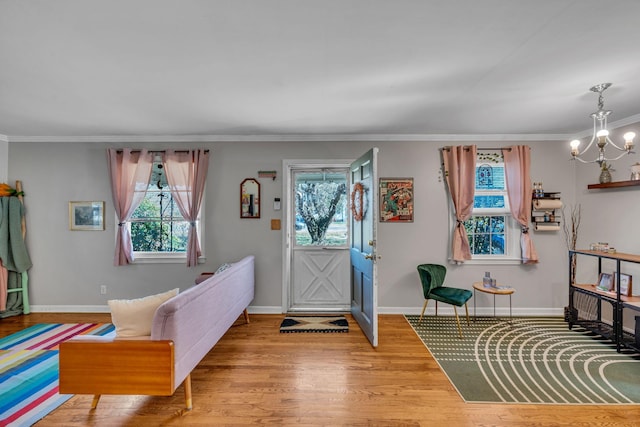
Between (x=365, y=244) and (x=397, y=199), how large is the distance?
998 millimetres

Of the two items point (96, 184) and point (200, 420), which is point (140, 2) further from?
point (96, 184)

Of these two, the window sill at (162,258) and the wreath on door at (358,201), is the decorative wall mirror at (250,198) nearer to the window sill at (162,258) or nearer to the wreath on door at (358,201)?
the window sill at (162,258)

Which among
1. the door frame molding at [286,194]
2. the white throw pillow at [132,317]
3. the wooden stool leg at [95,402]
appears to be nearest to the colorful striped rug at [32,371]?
the wooden stool leg at [95,402]

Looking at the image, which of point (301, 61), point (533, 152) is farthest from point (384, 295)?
point (301, 61)

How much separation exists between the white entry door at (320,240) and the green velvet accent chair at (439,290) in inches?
44.4

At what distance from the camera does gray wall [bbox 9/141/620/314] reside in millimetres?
3969

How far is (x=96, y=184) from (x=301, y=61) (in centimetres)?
364

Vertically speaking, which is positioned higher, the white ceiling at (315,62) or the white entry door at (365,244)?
the white ceiling at (315,62)

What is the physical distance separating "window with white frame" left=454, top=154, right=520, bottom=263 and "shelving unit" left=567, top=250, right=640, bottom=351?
2.28ft

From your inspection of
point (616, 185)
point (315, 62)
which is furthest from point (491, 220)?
point (315, 62)

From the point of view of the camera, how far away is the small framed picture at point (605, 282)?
3152 mm

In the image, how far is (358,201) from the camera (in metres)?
3.54

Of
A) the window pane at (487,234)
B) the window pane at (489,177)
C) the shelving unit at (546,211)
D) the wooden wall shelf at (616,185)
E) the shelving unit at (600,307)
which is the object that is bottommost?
the shelving unit at (600,307)

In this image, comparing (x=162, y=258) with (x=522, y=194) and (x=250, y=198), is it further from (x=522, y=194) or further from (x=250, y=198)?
(x=522, y=194)
